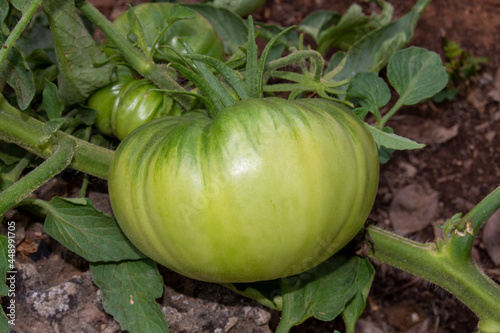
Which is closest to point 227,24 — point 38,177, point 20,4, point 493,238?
point 20,4

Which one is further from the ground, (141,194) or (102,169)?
(141,194)

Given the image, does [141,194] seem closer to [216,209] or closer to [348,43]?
[216,209]

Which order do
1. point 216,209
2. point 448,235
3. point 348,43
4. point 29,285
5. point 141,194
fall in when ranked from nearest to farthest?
1. point 216,209
2. point 141,194
3. point 448,235
4. point 29,285
5. point 348,43

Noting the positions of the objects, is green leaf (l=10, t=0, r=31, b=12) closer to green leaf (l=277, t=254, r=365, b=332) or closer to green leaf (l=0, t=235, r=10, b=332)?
green leaf (l=0, t=235, r=10, b=332)

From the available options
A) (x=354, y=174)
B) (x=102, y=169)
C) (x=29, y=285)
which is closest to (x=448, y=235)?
(x=354, y=174)

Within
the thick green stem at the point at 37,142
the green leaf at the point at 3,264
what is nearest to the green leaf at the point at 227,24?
the thick green stem at the point at 37,142

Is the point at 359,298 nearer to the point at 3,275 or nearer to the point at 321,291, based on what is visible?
the point at 321,291

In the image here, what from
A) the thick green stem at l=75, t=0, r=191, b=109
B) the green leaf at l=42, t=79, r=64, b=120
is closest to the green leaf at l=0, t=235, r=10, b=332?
the green leaf at l=42, t=79, r=64, b=120
